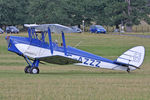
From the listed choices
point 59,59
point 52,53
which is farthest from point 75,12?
point 59,59

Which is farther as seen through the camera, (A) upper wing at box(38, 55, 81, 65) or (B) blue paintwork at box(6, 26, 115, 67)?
(B) blue paintwork at box(6, 26, 115, 67)

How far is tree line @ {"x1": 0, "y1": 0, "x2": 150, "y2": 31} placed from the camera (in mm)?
81875

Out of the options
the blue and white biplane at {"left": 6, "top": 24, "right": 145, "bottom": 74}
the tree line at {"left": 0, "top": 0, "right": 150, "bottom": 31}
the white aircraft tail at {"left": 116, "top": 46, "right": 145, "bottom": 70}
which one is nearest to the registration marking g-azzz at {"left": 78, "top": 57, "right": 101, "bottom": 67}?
the blue and white biplane at {"left": 6, "top": 24, "right": 145, "bottom": 74}

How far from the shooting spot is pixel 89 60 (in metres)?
20.1

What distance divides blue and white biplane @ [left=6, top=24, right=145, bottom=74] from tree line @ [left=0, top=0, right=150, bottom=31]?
60.3 metres

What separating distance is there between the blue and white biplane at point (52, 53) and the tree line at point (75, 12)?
60.3 m

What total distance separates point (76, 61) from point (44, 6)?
2667 inches

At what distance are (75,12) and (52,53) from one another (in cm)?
6610

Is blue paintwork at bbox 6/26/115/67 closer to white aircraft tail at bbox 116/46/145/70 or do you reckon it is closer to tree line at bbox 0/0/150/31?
white aircraft tail at bbox 116/46/145/70

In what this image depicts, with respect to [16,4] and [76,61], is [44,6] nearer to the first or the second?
[16,4]

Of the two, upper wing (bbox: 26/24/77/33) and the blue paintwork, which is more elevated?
upper wing (bbox: 26/24/77/33)

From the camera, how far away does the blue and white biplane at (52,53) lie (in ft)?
63.9

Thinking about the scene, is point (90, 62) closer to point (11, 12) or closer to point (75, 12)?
point (75, 12)

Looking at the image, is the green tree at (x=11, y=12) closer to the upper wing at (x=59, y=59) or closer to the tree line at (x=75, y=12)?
the tree line at (x=75, y=12)
